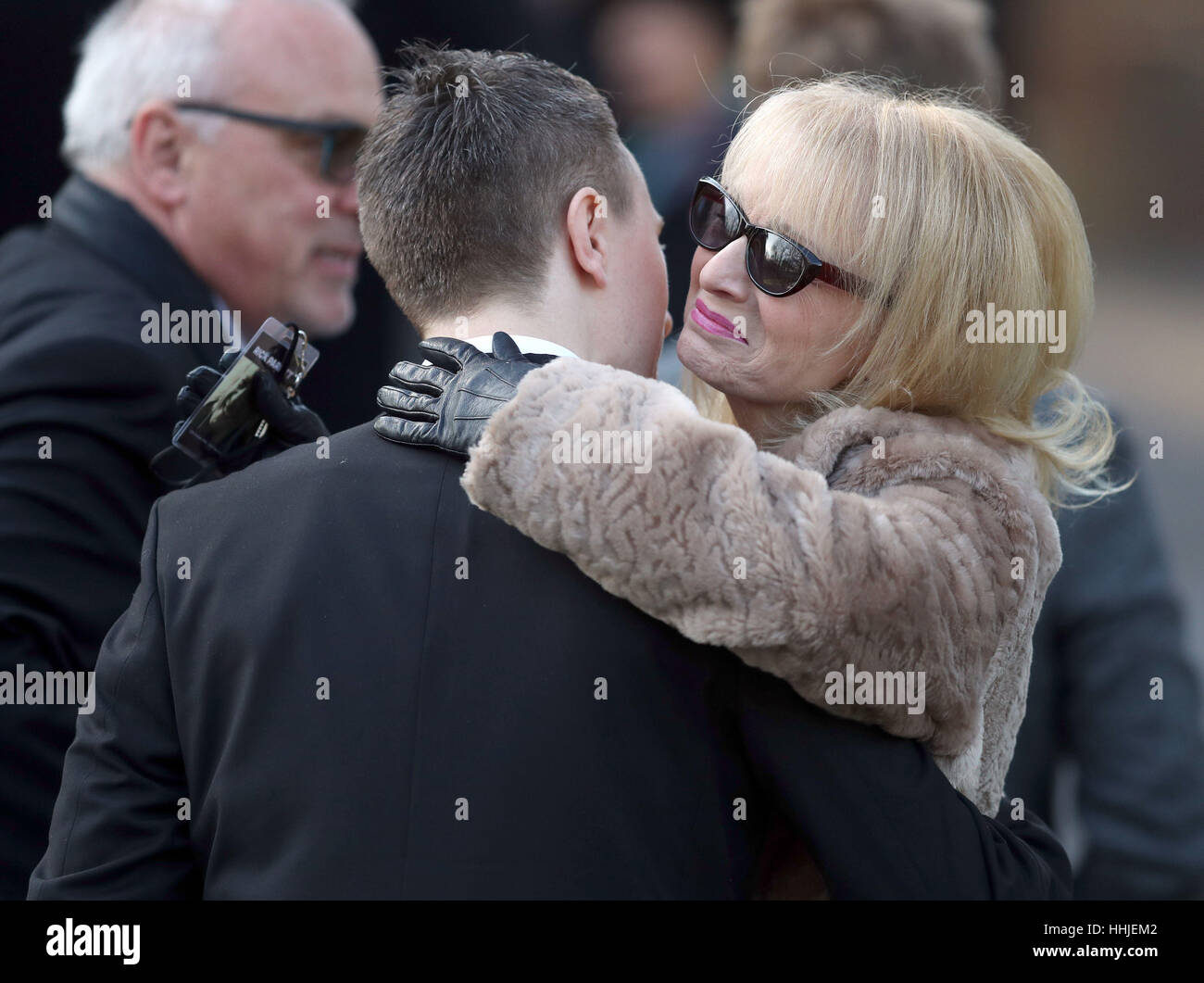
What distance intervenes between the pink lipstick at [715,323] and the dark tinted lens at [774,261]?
94 millimetres

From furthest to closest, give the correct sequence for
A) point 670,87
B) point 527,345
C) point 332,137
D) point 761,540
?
point 670,87 → point 332,137 → point 527,345 → point 761,540

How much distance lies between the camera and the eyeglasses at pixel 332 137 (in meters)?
3.07

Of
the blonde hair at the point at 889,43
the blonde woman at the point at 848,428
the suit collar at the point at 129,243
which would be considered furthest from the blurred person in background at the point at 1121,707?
the suit collar at the point at 129,243

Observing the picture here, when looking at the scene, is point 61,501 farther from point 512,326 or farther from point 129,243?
point 512,326

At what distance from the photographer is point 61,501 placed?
2.33 metres

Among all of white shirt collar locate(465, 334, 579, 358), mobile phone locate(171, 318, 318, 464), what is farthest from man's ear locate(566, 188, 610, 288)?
mobile phone locate(171, 318, 318, 464)

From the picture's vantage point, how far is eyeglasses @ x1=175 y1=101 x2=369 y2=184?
307 centimetres

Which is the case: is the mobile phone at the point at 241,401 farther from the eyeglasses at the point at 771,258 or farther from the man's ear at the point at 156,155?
the man's ear at the point at 156,155

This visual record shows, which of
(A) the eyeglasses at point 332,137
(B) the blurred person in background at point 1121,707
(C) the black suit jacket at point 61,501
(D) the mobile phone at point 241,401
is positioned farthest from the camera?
(A) the eyeglasses at point 332,137

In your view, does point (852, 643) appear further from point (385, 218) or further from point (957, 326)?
point (385, 218)

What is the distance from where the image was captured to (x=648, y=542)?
1379 millimetres

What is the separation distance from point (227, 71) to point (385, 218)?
5.05 feet

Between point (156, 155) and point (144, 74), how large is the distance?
0.69 ft

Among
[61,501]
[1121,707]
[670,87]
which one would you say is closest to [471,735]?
[61,501]
